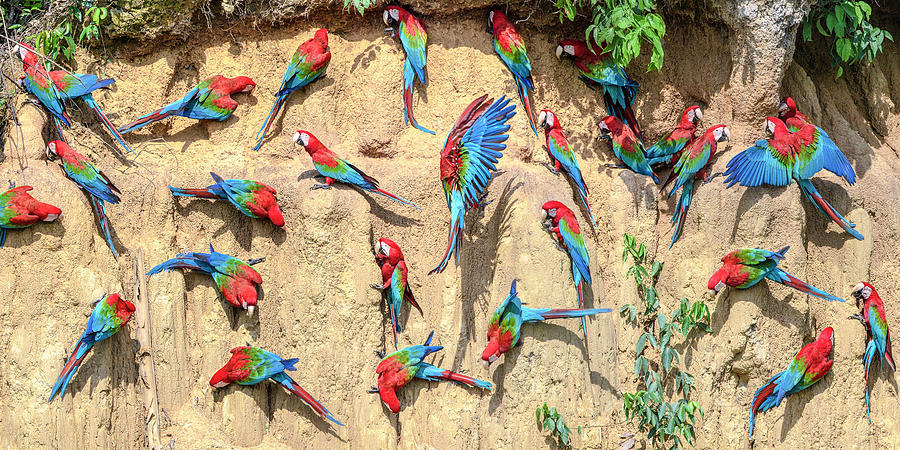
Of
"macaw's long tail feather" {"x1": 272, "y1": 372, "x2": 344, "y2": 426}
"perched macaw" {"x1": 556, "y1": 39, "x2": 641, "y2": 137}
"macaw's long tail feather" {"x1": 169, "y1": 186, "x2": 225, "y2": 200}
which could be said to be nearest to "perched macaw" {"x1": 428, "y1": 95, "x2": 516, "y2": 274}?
"perched macaw" {"x1": 556, "y1": 39, "x2": 641, "y2": 137}

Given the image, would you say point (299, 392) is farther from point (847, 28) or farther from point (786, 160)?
point (847, 28)

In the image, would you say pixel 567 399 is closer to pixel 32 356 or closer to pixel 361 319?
pixel 361 319

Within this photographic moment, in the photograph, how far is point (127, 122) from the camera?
6133 millimetres

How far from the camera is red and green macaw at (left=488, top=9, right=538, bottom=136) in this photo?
609 centimetres

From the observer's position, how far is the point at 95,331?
5.38m

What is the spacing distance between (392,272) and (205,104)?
60.7 inches

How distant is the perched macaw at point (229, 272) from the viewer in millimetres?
5703

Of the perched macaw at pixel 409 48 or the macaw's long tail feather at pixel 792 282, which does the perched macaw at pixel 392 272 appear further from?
the macaw's long tail feather at pixel 792 282

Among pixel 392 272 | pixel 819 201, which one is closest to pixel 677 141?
pixel 819 201

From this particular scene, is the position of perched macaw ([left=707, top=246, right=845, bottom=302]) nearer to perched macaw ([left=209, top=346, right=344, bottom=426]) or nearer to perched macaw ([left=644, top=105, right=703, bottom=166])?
perched macaw ([left=644, top=105, right=703, bottom=166])

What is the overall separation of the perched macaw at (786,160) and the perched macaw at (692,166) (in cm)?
15

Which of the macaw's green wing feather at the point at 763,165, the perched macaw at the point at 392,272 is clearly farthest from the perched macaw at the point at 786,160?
the perched macaw at the point at 392,272

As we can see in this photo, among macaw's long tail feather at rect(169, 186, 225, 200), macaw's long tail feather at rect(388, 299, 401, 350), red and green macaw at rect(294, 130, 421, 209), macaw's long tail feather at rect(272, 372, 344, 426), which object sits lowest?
macaw's long tail feather at rect(272, 372, 344, 426)

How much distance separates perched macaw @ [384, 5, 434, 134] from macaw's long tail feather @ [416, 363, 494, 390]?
1422mm
